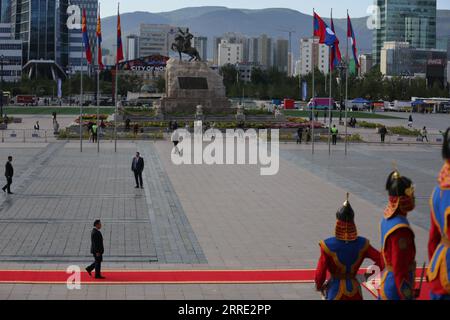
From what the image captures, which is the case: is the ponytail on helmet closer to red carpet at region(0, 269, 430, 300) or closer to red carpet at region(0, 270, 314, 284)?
red carpet at region(0, 269, 430, 300)

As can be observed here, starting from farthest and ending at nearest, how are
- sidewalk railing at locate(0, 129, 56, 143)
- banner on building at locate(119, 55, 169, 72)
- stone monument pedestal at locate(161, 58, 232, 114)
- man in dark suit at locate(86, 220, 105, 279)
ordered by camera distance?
1. banner on building at locate(119, 55, 169, 72)
2. stone monument pedestal at locate(161, 58, 232, 114)
3. sidewalk railing at locate(0, 129, 56, 143)
4. man in dark suit at locate(86, 220, 105, 279)

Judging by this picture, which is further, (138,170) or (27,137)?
(27,137)

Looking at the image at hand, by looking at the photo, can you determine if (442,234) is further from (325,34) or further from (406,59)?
(406,59)

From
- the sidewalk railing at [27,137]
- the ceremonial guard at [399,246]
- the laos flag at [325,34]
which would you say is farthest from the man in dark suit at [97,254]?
the sidewalk railing at [27,137]

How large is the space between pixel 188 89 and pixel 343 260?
55044mm

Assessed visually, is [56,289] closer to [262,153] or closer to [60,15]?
[262,153]

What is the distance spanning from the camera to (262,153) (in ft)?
128

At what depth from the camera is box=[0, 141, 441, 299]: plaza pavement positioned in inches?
583

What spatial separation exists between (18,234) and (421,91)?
105m

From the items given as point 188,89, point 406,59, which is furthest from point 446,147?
point 406,59

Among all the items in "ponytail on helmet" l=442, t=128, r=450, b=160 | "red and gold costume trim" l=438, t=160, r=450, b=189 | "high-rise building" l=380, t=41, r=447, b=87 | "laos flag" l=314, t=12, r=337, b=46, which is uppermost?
"high-rise building" l=380, t=41, r=447, b=87

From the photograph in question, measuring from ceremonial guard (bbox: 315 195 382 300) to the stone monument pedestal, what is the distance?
54.2 meters

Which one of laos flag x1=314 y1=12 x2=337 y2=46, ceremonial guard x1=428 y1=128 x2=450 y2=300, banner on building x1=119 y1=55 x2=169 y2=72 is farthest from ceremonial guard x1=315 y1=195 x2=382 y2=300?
banner on building x1=119 y1=55 x2=169 y2=72

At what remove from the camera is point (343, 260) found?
803cm
